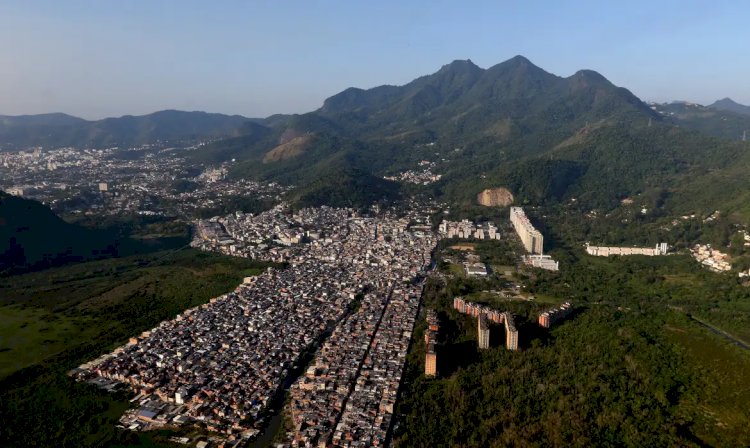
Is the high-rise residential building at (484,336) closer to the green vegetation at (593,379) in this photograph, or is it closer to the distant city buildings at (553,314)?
the green vegetation at (593,379)

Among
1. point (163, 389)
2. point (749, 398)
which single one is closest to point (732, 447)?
point (749, 398)

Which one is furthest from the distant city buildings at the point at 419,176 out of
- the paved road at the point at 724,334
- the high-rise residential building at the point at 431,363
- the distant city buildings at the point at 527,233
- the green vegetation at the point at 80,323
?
the high-rise residential building at the point at 431,363

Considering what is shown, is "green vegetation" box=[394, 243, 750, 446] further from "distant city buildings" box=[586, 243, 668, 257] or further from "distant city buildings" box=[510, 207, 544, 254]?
"distant city buildings" box=[510, 207, 544, 254]

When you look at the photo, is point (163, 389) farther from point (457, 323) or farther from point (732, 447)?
point (732, 447)

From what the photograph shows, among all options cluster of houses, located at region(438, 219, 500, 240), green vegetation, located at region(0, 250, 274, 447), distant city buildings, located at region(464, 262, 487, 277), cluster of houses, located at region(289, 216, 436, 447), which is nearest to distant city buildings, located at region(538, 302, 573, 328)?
cluster of houses, located at region(289, 216, 436, 447)

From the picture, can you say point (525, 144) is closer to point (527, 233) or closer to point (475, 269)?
point (527, 233)

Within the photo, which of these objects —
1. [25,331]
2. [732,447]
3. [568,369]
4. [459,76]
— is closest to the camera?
[732,447]
